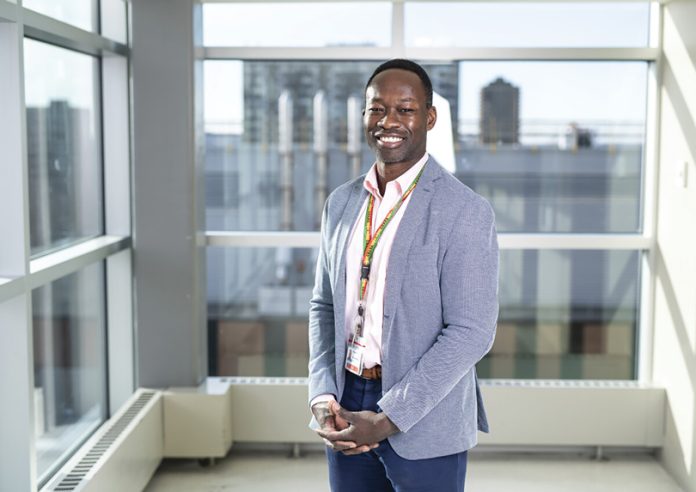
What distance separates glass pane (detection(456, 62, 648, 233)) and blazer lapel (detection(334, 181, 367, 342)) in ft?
8.46

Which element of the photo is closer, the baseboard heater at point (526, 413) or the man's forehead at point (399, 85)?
the man's forehead at point (399, 85)

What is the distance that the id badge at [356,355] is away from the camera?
203cm

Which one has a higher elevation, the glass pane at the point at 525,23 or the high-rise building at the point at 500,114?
the glass pane at the point at 525,23

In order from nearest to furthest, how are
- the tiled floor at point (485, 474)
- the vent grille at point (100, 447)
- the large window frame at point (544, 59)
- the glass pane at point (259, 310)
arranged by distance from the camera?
the vent grille at point (100, 447)
the tiled floor at point (485, 474)
the large window frame at point (544, 59)
the glass pane at point (259, 310)

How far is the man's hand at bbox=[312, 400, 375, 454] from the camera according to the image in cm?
197

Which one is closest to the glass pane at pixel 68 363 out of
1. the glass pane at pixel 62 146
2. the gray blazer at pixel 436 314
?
the glass pane at pixel 62 146

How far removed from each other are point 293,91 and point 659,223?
209cm

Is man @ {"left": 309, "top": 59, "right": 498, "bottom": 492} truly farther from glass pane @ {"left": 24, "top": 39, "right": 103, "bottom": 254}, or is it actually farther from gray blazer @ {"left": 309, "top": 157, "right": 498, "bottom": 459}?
glass pane @ {"left": 24, "top": 39, "right": 103, "bottom": 254}

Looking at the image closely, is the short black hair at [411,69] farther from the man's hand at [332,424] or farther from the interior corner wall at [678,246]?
the interior corner wall at [678,246]

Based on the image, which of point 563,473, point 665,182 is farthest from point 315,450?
point 665,182

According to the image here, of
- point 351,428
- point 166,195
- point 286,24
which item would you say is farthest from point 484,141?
point 351,428

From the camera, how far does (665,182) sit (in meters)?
4.43

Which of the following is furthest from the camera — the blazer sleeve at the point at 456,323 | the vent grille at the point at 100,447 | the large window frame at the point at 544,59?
the large window frame at the point at 544,59

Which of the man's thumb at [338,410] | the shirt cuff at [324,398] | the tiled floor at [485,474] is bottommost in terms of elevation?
the tiled floor at [485,474]
